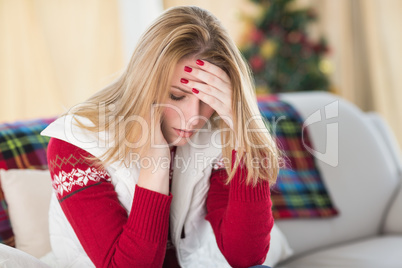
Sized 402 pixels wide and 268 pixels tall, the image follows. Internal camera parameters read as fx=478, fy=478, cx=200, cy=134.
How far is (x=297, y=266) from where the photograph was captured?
1774 millimetres

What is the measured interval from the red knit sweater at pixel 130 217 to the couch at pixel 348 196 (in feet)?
1.62

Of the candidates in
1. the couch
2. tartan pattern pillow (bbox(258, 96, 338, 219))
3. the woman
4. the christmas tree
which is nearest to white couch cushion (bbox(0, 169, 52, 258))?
the woman

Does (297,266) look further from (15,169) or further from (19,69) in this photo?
(19,69)

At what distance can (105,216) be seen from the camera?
3.81ft

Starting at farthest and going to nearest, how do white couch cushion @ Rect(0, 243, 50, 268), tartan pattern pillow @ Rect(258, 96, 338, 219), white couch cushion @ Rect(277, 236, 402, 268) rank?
tartan pattern pillow @ Rect(258, 96, 338, 219)
white couch cushion @ Rect(277, 236, 402, 268)
white couch cushion @ Rect(0, 243, 50, 268)

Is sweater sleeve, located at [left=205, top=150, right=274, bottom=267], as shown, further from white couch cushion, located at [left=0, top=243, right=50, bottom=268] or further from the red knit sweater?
white couch cushion, located at [left=0, top=243, right=50, bottom=268]

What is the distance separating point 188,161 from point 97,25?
173 cm

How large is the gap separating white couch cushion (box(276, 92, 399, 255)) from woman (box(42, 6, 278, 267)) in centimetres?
73

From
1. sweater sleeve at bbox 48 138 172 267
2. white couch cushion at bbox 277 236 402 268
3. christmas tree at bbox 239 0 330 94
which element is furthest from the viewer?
christmas tree at bbox 239 0 330 94

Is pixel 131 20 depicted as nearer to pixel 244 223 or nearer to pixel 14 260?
pixel 244 223

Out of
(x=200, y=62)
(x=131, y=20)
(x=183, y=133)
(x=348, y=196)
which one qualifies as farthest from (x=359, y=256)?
(x=131, y=20)

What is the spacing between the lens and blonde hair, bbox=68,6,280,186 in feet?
3.76

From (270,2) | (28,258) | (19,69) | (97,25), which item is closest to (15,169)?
(28,258)

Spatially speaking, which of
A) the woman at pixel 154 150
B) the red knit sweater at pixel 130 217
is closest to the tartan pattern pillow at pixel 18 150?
the woman at pixel 154 150
